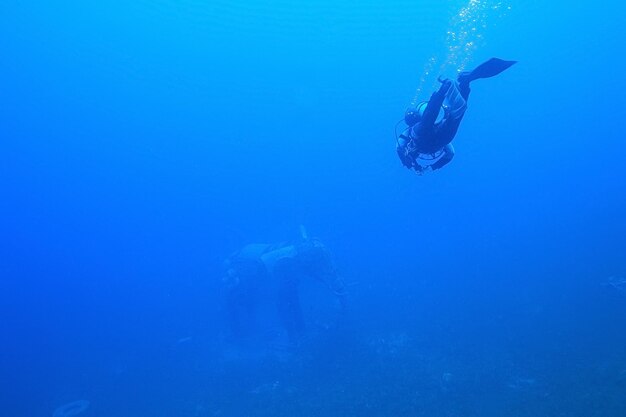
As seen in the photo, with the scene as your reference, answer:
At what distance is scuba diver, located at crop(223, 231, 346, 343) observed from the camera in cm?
1709

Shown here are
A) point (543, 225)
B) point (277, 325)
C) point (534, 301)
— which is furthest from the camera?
point (543, 225)

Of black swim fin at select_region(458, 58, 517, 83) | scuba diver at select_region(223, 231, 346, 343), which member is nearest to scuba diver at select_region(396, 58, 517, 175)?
black swim fin at select_region(458, 58, 517, 83)

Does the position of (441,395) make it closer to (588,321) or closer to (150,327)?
(588,321)

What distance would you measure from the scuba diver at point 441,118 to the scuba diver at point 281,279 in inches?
413

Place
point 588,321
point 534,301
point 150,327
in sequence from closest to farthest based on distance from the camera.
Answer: point 588,321 → point 534,301 → point 150,327

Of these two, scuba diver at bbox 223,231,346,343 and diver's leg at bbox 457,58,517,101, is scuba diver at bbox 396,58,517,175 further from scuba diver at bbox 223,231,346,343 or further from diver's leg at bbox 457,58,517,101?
scuba diver at bbox 223,231,346,343

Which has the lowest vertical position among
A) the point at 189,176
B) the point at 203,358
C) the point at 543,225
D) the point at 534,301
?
the point at 534,301

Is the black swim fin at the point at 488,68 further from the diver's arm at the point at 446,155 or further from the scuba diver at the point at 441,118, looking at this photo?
the diver's arm at the point at 446,155

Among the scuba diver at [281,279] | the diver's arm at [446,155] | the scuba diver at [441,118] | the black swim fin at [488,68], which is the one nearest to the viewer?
the black swim fin at [488,68]

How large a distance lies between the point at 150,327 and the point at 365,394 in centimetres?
1449

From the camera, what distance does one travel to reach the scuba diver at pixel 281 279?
1709 cm

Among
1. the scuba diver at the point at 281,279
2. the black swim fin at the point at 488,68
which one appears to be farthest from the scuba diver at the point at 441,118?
the scuba diver at the point at 281,279

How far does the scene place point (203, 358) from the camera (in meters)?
17.1

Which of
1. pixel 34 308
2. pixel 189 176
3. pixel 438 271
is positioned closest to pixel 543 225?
pixel 438 271
